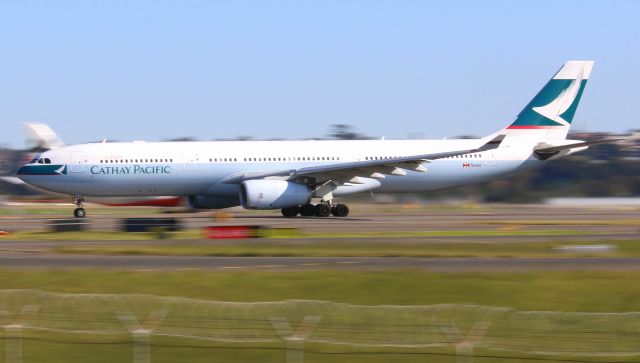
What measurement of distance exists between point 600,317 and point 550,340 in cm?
102

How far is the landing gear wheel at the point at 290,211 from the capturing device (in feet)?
161

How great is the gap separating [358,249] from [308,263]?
4243mm

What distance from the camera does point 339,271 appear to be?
2298 centimetres

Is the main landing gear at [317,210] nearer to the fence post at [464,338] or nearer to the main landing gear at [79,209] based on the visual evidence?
the main landing gear at [79,209]

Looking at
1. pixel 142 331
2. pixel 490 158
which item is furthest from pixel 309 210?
pixel 142 331

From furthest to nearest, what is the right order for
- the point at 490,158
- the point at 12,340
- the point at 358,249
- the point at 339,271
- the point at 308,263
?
1. the point at 490,158
2. the point at 358,249
3. the point at 308,263
4. the point at 339,271
5. the point at 12,340

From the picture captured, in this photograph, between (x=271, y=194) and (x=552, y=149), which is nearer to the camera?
(x=271, y=194)

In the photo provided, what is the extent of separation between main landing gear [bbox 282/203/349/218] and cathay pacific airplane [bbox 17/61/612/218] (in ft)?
0.18

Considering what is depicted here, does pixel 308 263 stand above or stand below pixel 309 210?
below

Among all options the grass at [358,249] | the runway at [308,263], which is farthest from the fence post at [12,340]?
the grass at [358,249]

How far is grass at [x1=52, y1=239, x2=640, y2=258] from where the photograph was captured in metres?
28.1

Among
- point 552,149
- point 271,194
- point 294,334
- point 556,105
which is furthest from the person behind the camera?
point 556,105

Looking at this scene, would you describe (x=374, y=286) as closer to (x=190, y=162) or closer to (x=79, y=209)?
(x=190, y=162)

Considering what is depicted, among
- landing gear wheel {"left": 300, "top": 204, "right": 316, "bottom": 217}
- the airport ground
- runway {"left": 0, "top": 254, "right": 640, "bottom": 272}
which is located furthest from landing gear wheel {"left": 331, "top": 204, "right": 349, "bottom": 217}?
runway {"left": 0, "top": 254, "right": 640, "bottom": 272}
